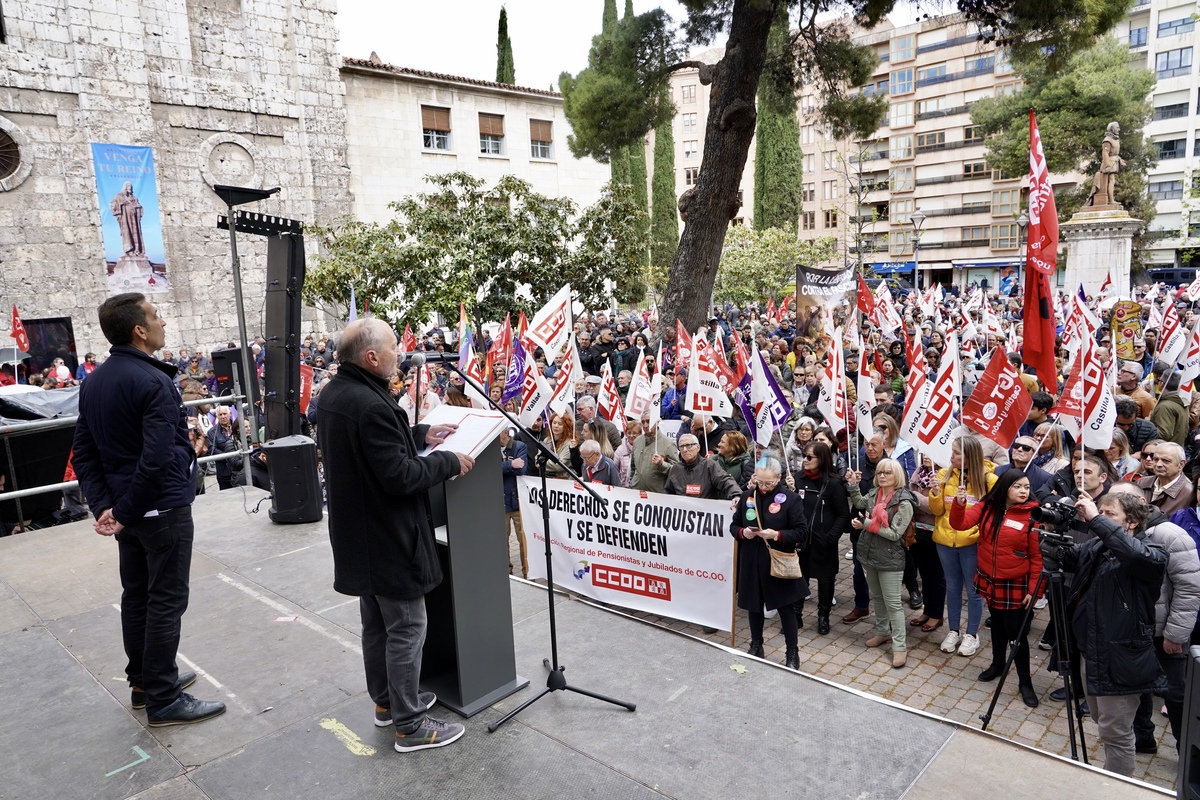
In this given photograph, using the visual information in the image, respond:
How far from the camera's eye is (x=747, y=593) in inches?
245

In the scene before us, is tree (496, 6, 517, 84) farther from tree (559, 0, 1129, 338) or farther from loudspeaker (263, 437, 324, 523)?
loudspeaker (263, 437, 324, 523)

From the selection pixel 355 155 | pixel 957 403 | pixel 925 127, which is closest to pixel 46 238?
pixel 355 155

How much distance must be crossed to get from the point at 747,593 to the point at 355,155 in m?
25.7

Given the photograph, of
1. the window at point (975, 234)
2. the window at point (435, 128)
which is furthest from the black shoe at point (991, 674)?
the window at point (975, 234)

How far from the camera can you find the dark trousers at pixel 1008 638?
5.64 metres

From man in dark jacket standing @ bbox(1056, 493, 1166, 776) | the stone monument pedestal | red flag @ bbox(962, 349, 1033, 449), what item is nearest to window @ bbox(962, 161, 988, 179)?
the stone monument pedestal

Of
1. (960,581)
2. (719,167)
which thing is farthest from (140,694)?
(719,167)

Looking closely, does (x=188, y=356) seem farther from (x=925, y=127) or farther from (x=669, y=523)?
(x=925, y=127)

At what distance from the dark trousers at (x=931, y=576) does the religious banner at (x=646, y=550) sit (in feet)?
5.96

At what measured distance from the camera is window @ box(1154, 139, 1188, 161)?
5328cm

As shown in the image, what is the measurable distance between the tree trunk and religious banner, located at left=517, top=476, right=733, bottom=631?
9.28 meters

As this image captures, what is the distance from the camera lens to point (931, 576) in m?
6.90

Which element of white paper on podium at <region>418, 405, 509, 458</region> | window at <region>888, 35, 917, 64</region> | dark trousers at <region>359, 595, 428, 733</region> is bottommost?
dark trousers at <region>359, 595, 428, 733</region>

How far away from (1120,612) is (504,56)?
4067 centimetres
